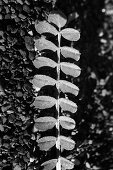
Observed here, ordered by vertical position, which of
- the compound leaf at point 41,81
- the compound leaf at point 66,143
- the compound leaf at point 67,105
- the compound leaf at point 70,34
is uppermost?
the compound leaf at point 70,34

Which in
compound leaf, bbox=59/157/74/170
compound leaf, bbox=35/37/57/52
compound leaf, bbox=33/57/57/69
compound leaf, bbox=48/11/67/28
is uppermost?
compound leaf, bbox=48/11/67/28

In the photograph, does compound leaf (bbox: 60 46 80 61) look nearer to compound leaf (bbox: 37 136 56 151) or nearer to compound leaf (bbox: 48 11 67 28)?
compound leaf (bbox: 48 11 67 28)

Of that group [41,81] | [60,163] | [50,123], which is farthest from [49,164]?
[41,81]

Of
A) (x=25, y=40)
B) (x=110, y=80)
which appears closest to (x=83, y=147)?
(x=110, y=80)

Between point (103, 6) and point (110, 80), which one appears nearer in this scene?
point (110, 80)

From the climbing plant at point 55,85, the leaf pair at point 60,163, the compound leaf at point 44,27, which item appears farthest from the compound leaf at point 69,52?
the leaf pair at point 60,163

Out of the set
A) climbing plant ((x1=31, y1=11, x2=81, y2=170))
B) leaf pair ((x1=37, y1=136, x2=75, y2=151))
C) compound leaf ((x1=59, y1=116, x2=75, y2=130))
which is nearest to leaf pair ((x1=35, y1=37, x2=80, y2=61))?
climbing plant ((x1=31, y1=11, x2=81, y2=170))

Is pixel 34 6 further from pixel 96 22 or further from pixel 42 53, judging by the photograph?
pixel 96 22

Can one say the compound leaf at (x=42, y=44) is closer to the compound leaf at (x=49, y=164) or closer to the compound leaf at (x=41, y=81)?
the compound leaf at (x=41, y=81)
